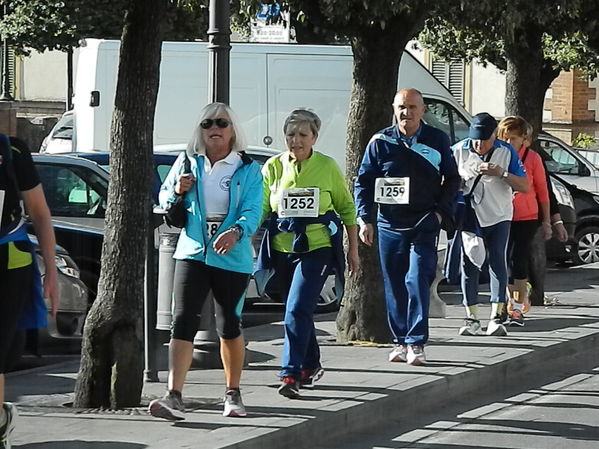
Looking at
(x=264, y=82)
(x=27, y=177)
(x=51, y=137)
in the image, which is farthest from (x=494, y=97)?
(x=27, y=177)

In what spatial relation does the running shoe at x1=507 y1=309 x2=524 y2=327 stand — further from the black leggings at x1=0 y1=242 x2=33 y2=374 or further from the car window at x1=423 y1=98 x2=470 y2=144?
the car window at x1=423 y1=98 x2=470 y2=144

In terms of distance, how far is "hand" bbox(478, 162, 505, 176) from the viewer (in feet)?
38.3

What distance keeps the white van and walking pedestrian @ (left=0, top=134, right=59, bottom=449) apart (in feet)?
43.4

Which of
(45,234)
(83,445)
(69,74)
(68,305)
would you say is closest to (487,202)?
(68,305)

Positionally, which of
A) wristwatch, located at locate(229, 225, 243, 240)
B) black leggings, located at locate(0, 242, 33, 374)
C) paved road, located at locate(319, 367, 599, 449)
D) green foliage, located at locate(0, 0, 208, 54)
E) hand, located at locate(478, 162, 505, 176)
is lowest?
paved road, located at locate(319, 367, 599, 449)

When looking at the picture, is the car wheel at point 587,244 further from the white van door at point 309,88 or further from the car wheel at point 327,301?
the car wheel at point 327,301

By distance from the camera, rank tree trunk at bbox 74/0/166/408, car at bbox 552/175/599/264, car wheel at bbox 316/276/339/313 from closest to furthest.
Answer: tree trunk at bbox 74/0/166/408, car wheel at bbox 316/276/339/313, car at bbox 552/175/599/264

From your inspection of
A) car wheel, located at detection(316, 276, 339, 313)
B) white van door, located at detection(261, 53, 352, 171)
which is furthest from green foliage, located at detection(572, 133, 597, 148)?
car wheel, located at detection(316, 276, 339, 313)

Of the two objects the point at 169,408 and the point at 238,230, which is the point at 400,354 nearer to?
the point at 238,230

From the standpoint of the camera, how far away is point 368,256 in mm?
11305

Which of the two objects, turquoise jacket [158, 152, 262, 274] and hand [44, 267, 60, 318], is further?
turquoise jacket [158, 152, 262, 274]

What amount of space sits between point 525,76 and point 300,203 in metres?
6.62

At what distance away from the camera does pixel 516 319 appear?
41.5ft

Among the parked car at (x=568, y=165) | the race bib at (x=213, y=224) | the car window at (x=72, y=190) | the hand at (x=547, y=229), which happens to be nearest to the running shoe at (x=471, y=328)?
the hand at (x=547, y=229)
